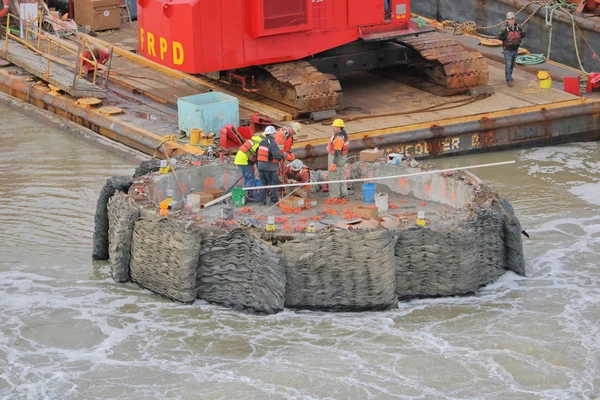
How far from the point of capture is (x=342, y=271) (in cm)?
1547

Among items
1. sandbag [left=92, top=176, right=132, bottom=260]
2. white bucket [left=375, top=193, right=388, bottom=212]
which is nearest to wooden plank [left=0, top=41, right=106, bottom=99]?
sandbag [left=92, top=176, right=132, bottom=260]

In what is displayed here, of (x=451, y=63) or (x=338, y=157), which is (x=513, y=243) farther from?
(x=451, y=63)

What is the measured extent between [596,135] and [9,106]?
10143 millimetres

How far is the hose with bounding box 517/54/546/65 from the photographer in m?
24.6

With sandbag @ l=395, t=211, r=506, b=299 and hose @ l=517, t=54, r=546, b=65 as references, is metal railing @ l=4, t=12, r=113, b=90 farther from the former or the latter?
sandbag @ l=395, t=211, r=506, b=299

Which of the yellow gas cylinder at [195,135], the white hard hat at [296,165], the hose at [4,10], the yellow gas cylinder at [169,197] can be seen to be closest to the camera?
the yellow gas cylinder at [169,197]

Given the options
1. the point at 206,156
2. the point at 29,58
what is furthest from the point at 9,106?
the point at 206,156

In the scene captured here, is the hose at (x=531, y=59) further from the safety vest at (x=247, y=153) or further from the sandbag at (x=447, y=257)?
the sandbag at (x=447, y=257)

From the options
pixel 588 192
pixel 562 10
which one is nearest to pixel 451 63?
pixel 588 192

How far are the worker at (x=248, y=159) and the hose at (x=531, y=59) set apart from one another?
8.53 metres

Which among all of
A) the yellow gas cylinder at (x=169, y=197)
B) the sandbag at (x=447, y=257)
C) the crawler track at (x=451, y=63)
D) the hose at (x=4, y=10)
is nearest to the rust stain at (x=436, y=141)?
the crawler track at (x=451, y=63)

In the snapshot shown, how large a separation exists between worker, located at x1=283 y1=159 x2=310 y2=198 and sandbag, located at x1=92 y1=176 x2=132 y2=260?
2.01 m

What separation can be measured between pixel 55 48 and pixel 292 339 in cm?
1280

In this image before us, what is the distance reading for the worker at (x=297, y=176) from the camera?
1772cm
